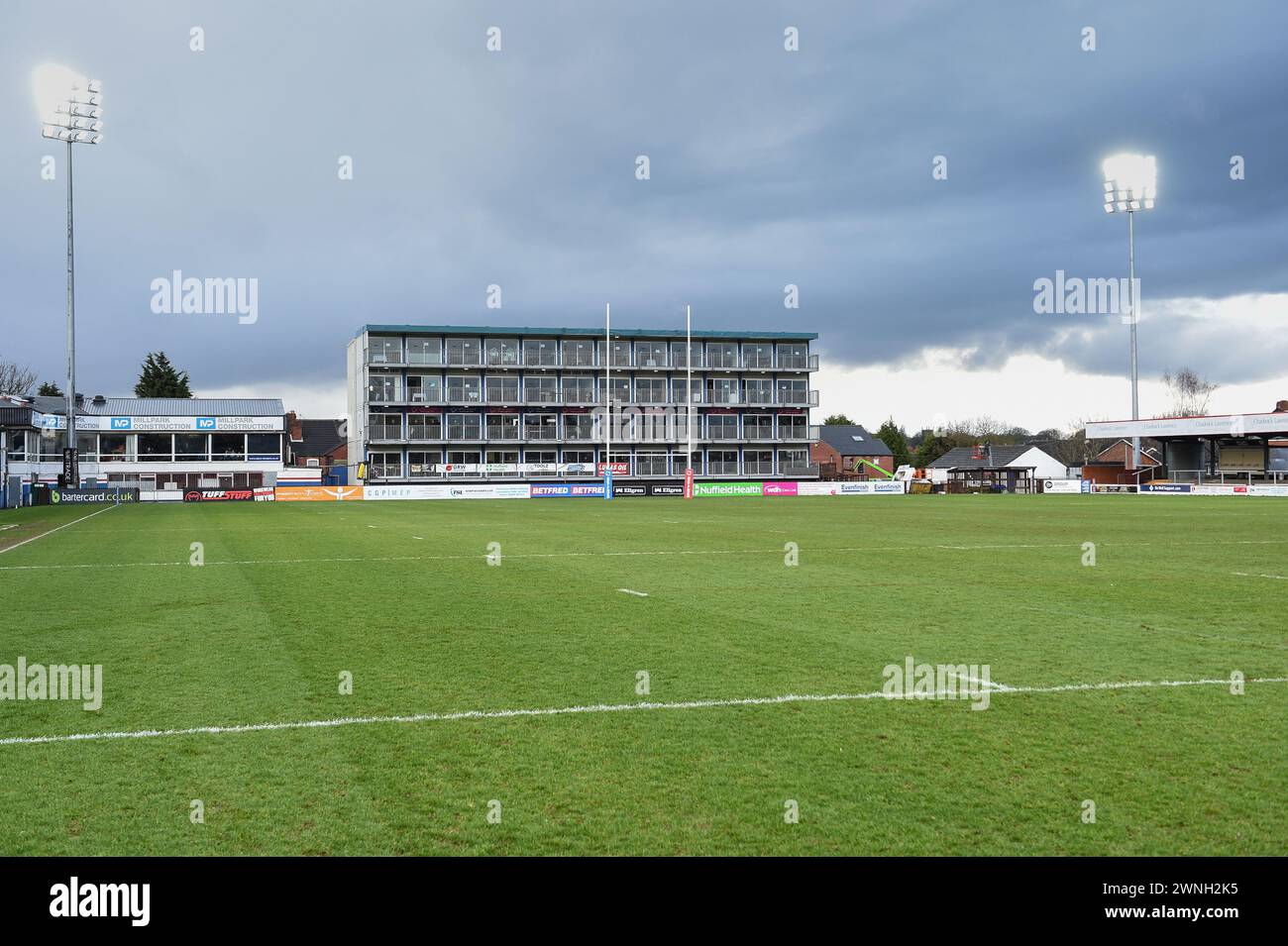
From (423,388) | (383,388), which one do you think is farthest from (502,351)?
(383,388)

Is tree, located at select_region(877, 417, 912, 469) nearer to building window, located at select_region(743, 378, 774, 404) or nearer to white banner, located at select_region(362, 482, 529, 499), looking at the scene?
building window, located at select_region(743, 378, 774, 404)

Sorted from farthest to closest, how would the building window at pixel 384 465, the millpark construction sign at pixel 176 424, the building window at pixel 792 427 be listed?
the building window at pixel 792 427, the building window at pixel 384 465, the millpark construction sign at pixel 176 424

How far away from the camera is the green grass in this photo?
5.13 metres

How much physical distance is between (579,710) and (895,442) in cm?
14845

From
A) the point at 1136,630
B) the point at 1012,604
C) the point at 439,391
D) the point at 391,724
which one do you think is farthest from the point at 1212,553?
the point at 439,391

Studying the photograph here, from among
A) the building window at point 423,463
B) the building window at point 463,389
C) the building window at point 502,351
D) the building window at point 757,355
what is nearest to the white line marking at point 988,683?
the building window at point 423,463

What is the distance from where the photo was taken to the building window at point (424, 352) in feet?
314

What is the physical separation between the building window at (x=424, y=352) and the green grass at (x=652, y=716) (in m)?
78.8

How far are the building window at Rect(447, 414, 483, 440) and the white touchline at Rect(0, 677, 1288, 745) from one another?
89543 mm

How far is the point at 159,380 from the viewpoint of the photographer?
12775cm

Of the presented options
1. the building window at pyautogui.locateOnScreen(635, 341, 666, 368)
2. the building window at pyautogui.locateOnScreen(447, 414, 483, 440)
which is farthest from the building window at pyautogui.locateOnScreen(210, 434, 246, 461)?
the building window at pyautogui.locateOnScreen(635, 341, 666, 368)

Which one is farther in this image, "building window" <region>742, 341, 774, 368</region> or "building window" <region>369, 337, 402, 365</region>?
"building window" <region>742, 341, 774, 368</region>

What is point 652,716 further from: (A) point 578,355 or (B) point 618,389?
(B) point 618,389

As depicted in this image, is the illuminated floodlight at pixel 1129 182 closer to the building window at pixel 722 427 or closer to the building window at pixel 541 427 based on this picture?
the building window at pixel 722 427
